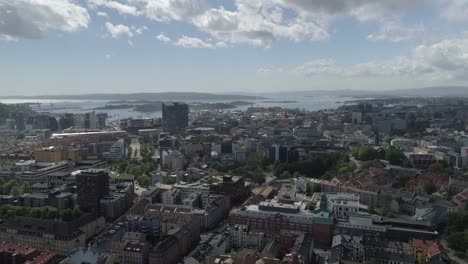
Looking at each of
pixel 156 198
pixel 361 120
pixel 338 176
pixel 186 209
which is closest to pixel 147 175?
pixel 156 198

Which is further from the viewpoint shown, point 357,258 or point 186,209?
point 186,209

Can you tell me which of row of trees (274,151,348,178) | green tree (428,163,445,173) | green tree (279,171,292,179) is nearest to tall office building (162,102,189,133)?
row of trees (274,151,348,178)

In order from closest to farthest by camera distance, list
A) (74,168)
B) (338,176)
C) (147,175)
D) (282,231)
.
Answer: (282,231)
(338,176)
(147,175)
(74,168)

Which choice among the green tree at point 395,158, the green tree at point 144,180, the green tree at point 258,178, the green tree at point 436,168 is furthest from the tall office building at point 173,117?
the green tree at point 436,168

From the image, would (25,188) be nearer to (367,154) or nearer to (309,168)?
(309,168)

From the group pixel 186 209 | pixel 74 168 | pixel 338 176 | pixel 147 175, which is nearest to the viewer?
pixel 186 209

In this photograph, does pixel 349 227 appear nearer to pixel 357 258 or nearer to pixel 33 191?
pixel 357 258

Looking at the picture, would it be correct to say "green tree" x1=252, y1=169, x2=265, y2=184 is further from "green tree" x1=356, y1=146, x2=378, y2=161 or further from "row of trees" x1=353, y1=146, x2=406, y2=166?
"row of trees" x1=353, y1=146, x2=406, y2=166
